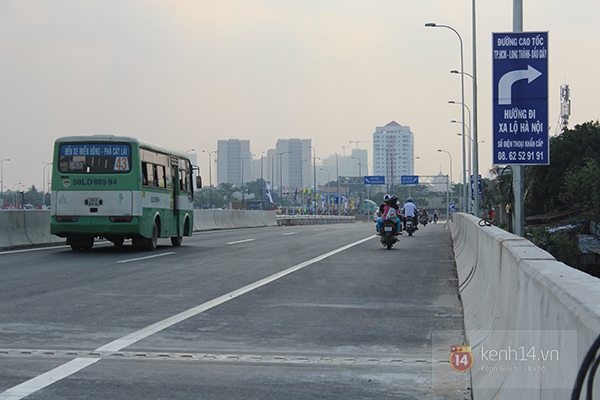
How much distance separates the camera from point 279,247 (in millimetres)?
24828

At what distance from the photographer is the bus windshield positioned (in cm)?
2144

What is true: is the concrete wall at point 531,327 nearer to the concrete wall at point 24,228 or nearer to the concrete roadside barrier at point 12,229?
the concrete roadside barrier at point 12,229

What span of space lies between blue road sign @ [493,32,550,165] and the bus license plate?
11.6 meters

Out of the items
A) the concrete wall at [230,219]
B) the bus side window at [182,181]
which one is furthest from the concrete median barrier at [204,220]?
the bus side window at [182,181]

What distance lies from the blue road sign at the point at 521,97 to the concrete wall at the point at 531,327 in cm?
506

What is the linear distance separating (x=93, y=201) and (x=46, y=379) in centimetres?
1495

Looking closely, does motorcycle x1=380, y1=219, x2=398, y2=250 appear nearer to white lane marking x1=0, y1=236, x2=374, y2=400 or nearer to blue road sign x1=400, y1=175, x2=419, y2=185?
white lane marking x1=0, y1=236, x2=374, y2=400

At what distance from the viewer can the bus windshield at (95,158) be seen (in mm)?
21438

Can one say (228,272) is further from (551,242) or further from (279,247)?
(551,242)

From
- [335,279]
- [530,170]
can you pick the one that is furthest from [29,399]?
[530,170]

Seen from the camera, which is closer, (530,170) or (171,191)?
(171,191)

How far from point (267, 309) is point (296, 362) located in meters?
3.55

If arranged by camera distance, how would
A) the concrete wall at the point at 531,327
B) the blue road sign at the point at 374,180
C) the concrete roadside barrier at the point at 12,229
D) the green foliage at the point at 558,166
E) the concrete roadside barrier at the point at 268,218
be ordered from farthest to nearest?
the blue road sign at the point at 374,180, the green foliage at the point at 558,166, the concrete roadside barrier at the point at 268,218, the concrete roadside barrier at the point at 12,229, the concrete wall at the point at 531,327

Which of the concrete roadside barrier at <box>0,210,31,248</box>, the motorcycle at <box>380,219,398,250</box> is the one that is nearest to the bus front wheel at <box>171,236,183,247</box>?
the concrete roadside barrier at <box>0,210,31,248</box>
